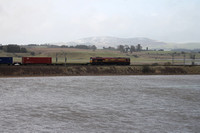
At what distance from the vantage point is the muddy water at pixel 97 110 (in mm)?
27250

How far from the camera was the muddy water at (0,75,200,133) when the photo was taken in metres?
27.2

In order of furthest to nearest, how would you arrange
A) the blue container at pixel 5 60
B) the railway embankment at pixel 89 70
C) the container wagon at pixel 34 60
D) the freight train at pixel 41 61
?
1. the container wagon at pixel 34 60
2. the freight train at pixel 41 61
3. the blue container at pixel 5 60
4. the railway embankment at pixel 89 70

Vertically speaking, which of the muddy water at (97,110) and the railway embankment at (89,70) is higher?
the railway embankment at (89,70)

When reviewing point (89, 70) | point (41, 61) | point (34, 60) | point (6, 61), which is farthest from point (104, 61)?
point (6, 61)

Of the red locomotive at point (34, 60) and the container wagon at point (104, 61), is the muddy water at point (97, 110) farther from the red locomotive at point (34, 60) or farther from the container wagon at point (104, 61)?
the container wagon at point (104, 61)

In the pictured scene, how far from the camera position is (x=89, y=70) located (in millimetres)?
77500

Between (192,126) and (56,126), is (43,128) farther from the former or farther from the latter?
(192,126)

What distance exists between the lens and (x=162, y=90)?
2042 inches

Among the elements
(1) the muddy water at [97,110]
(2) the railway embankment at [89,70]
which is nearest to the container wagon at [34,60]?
(2) the railway embankment at [89,70]

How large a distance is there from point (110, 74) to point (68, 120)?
4982 centimetres

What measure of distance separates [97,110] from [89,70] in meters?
43.8

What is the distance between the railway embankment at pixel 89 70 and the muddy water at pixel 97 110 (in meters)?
21.4

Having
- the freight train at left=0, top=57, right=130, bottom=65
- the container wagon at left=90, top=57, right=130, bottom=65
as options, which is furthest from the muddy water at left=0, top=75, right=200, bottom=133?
Result: the container wagon at left=90, top=57, right=130, bottom=65

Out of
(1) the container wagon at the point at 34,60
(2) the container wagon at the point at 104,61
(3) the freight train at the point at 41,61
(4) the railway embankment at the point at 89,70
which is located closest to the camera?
(4) the railway embankment at the point at 89,70
